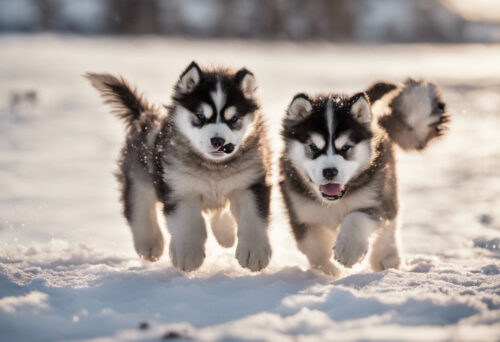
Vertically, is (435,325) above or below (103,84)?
below

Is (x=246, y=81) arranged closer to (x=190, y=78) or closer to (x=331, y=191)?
(x=190, y=78)

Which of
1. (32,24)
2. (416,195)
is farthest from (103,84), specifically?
(32,24)

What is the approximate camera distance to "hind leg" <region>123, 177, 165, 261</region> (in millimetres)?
4094

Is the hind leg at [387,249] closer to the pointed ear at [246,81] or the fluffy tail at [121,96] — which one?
the pointed ear at [246,81]

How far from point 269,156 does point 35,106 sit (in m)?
7.72

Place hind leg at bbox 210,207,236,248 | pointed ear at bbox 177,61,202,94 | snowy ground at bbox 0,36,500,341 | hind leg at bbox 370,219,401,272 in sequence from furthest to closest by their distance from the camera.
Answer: hind leg at bbox 210,207,236,248 → hind leg at bbox 370,219,401,272 → pointed ear at bbox 177,61,202,94 → snowy ground at bbox 0,36,500,341

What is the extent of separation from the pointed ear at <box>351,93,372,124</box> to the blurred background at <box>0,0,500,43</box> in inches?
1100

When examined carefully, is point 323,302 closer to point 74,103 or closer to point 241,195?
point 241,195

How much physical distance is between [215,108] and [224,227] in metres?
1.01

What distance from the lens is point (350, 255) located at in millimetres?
3354

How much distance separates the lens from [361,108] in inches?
144

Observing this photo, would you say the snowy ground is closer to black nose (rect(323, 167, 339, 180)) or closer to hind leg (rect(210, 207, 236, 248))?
hind leg (rect(210, 207, 236, 248))

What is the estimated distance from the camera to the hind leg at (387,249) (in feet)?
13.1

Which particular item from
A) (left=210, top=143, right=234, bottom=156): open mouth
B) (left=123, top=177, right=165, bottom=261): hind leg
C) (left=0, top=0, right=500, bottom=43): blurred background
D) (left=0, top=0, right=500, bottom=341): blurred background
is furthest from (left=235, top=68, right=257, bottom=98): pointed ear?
(left=0, top=0, right=500, bottom=43): blurred background
